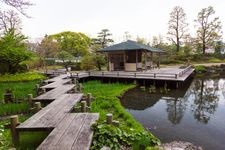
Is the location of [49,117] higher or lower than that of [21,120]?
higher

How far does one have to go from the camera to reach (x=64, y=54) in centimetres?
2864

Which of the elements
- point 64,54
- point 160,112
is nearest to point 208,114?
point 160,112

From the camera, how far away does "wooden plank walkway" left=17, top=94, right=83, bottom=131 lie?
5.38 meters

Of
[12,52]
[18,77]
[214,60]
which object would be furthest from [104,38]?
[12,52]

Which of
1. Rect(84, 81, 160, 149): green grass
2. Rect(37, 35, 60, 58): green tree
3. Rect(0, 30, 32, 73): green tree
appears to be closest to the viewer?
Rect(84, 81, 160, 149): green grass

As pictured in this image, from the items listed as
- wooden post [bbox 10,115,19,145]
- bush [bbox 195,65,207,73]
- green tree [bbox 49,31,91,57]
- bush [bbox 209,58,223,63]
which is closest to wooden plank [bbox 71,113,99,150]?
wooden post [bbox 10,115,19,145]

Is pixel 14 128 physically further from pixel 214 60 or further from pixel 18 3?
pixel 214 60

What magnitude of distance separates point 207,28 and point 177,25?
17.4ft

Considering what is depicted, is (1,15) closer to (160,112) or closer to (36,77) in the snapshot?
(160,112)

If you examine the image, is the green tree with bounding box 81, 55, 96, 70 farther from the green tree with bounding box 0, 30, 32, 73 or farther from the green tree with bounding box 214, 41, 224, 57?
the green tree with bounding box 214, 41, 224, 57

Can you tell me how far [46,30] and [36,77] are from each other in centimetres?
4670

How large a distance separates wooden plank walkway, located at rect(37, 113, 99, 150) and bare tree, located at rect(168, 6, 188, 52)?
36767 mm

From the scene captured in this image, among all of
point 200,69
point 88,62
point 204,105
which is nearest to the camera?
point 204,105

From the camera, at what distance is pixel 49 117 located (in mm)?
6219
